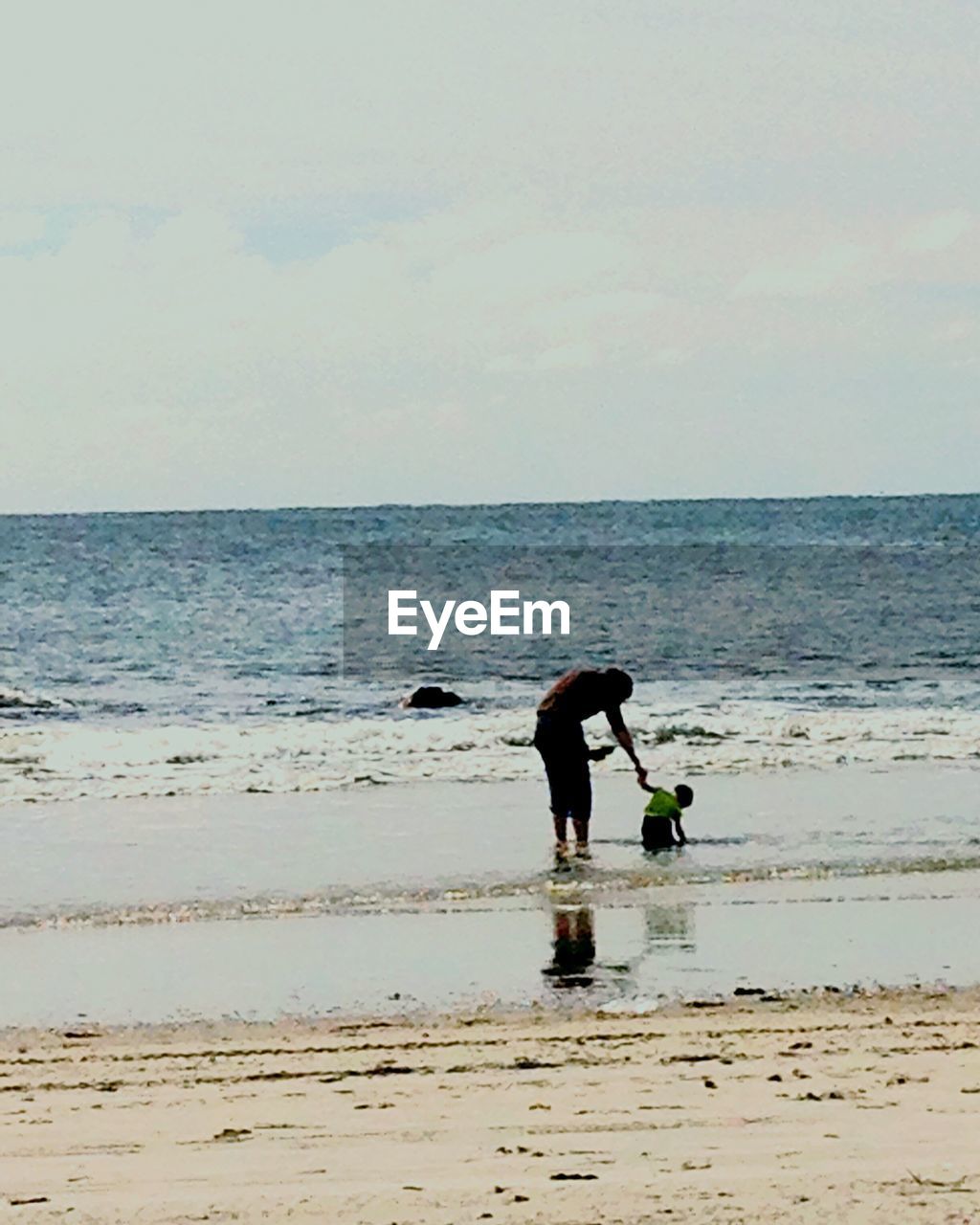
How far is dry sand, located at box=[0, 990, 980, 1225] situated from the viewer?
5711 millimetres

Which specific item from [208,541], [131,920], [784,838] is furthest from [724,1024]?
[208,541]

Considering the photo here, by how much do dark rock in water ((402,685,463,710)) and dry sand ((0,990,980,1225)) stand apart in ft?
65.5

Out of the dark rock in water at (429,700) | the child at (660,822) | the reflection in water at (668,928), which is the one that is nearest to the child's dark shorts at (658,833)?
the child at (660,822)

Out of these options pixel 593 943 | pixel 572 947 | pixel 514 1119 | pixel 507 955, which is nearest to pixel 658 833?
pixel 593 943

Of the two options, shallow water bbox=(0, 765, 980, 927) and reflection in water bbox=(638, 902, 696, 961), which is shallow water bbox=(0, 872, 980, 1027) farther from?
shallow water bbox=(0, 765, 980, 927)

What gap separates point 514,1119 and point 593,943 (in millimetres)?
3701

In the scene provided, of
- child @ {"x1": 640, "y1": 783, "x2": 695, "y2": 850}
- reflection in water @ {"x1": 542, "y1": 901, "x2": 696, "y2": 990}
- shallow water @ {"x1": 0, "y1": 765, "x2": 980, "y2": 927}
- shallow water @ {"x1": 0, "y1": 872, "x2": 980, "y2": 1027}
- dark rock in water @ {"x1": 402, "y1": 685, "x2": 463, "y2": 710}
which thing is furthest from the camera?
dark rock in water @ {"x1": 402, "y1": 685, "x2": 463, "y2": 710}

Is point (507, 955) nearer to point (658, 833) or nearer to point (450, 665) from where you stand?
point (658, 833)

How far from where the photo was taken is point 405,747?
879 inches

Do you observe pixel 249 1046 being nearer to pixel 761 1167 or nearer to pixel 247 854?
pixel 761 1167

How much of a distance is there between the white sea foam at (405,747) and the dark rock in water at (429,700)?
86 cm

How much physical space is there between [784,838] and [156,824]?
4.96 metres

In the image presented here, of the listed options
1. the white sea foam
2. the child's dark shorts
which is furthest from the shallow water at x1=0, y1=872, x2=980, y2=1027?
the white sea foam

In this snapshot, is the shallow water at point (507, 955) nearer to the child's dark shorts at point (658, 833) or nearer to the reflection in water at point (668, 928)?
the reflection in water at point (668, 928)
